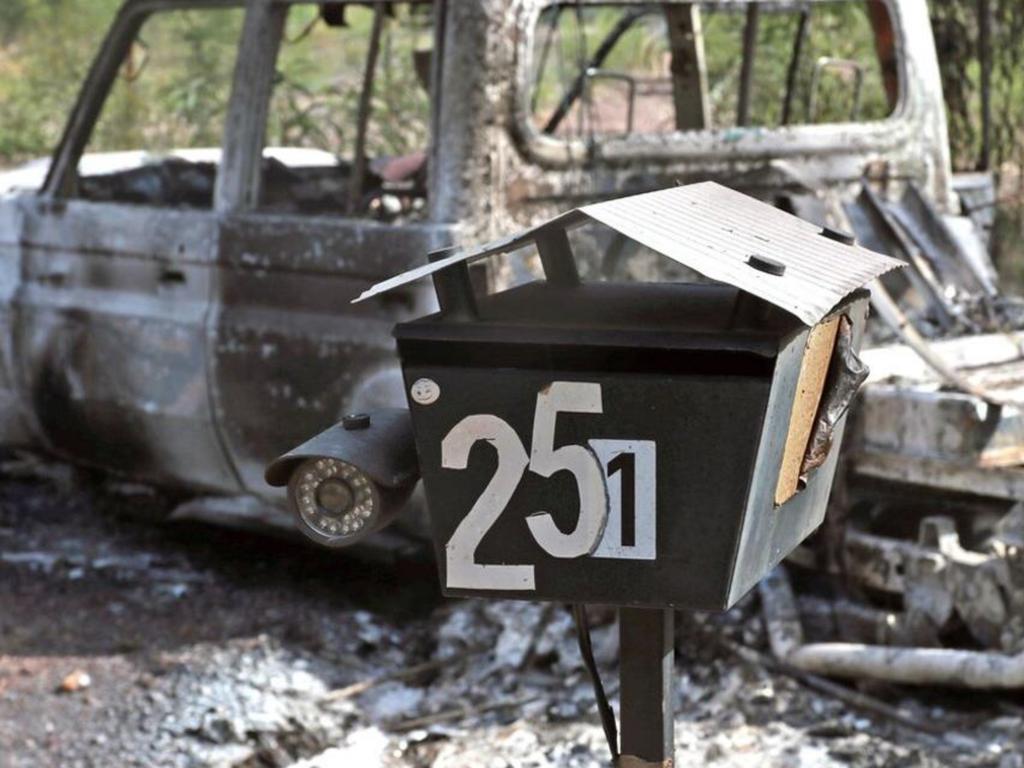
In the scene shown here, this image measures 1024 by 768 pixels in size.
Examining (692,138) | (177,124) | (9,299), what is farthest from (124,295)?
(177,124)

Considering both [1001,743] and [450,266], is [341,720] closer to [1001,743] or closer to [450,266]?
[1001,743]

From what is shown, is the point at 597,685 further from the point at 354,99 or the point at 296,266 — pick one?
the point at 354,99

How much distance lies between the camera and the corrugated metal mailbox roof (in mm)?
1864

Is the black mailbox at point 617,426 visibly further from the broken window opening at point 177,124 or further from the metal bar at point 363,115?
the broken window opening at point 177,124

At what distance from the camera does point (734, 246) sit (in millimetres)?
1979

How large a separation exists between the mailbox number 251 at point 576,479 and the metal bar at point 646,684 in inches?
6.9

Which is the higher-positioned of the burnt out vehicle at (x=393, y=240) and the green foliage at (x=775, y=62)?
the green foliage at (x=775, y=62)

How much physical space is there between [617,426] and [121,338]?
3451 mm

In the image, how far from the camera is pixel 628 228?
1.89m

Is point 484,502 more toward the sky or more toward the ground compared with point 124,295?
more toward the sky

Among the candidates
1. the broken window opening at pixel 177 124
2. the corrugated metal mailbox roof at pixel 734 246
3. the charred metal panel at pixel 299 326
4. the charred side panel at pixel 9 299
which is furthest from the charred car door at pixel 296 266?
the corrugated metal mailbox roof at pixel 734 246

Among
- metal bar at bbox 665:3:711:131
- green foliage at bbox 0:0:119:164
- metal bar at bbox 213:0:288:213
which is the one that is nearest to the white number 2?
metal bar at bbox 213:0:288:213

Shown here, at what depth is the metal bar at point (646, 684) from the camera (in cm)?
210

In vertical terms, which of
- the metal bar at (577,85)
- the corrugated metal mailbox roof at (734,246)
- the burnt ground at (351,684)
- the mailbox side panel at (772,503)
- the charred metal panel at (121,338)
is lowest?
the burnt ground at (351,684)
